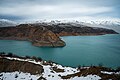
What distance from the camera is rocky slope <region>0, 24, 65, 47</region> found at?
3462 inches

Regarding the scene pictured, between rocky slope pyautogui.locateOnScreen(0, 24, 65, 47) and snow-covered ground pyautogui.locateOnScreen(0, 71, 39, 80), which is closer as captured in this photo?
snow-covered ground pyautogui.locateOnScreen(0, 71, 39, 80)

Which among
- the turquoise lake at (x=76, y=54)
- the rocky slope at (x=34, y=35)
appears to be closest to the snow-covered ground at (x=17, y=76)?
the turquoise lake at (x=76, y=54)

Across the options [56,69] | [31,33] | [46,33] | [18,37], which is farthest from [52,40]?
[56,69]

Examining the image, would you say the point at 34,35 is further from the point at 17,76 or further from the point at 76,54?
the point at 17,76

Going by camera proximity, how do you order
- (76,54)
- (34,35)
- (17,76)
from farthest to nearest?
(34,35) → (76,54) → (17,76)

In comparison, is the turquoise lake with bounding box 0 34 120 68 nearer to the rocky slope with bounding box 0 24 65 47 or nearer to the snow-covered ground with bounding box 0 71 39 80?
the rocky slope with bounding box 0 24 65 47

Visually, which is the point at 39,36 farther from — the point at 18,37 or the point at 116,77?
the point at 116,77

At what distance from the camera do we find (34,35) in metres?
104

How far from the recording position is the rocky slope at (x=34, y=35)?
289 ft

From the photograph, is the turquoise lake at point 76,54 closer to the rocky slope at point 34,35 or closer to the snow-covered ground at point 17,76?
the rocky slope at point 34,35

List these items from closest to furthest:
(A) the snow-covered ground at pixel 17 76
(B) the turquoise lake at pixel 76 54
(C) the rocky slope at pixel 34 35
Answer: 1. (A) the snow-covered ground at pixel 17 76
2. (B) the turquoise lake at pixel 76 54
3. (C) the rocky slope at pixel 34 35

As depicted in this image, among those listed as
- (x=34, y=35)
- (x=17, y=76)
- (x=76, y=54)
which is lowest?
(x=76, y=54)

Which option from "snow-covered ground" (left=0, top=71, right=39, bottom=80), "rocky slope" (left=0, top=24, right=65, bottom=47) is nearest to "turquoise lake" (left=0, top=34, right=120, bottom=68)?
"rocky slope" (left=0, top=24, right=65, bottom=47)

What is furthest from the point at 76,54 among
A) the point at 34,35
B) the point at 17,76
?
the point at 34,35
